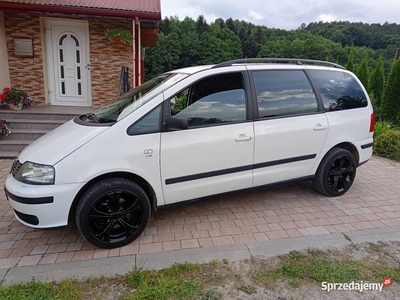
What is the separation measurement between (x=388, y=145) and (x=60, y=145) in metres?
6.77

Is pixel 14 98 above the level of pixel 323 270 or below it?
above

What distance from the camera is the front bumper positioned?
236cm

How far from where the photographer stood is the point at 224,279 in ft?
7.44

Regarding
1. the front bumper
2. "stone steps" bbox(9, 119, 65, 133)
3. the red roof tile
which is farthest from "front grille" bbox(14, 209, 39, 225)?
the red roof tile

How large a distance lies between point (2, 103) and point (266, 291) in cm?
715

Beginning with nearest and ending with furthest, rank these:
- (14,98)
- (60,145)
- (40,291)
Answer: (40,291) < (60,145) < (14,98)

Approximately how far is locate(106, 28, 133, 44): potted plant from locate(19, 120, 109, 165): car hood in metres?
4.80

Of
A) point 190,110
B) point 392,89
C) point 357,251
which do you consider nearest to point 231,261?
point 357,251

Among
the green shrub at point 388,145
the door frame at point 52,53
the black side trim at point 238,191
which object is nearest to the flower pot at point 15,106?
the door frame at point 52,53

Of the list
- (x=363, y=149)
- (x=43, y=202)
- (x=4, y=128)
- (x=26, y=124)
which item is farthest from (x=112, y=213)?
(x=26, y=124)

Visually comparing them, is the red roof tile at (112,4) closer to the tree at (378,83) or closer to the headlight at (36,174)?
the headlight at (36,174)

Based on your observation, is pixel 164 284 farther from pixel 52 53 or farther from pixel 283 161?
pixel 52 53

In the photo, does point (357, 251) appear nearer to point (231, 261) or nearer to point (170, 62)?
point (231, 261)

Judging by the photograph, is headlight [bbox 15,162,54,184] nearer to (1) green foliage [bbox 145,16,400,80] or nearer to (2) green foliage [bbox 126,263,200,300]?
(2) green foliage [bbox 126,263,200,300]
